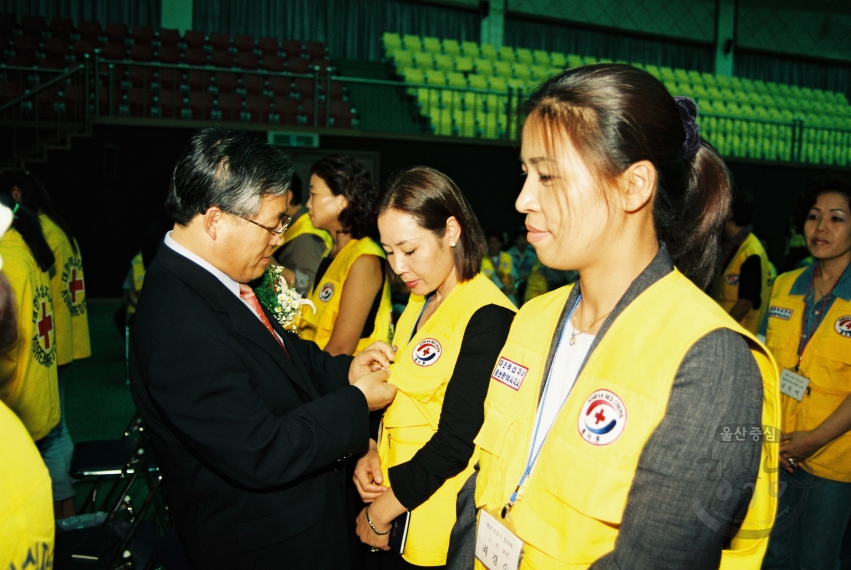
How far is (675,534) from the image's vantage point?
0.92 metres

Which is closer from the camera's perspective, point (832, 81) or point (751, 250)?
point (751, 250)

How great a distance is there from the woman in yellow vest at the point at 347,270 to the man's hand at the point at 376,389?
2.72ft

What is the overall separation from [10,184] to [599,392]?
11.1 feet

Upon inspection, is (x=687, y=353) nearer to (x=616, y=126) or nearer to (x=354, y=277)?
(x=616, y=126)

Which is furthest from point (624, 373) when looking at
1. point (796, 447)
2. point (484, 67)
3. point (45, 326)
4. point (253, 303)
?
point (484, 67)

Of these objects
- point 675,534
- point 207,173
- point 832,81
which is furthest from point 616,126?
point 832,81

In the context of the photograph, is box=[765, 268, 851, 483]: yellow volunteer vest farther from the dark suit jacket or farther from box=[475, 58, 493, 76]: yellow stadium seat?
box=[475, 58, 493, 76]: yellow stadium seat

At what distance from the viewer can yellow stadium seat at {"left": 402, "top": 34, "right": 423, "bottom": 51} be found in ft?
45.0

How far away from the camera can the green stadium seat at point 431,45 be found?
45.0 feet

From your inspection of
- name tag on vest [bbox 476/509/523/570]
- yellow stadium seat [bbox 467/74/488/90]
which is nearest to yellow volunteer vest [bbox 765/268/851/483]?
name tag on vest [bbox 476/509/523/570]

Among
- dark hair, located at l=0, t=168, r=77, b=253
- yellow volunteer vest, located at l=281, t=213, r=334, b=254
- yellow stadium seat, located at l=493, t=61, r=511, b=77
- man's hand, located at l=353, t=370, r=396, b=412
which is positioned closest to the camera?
man's hand, located at l=353, t=370, r=396, b=412

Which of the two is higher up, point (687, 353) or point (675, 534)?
point (687, 353)

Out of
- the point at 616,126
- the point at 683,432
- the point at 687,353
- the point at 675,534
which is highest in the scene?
the point at 616,126

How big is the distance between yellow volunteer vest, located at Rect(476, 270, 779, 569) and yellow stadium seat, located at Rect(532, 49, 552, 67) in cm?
1433
